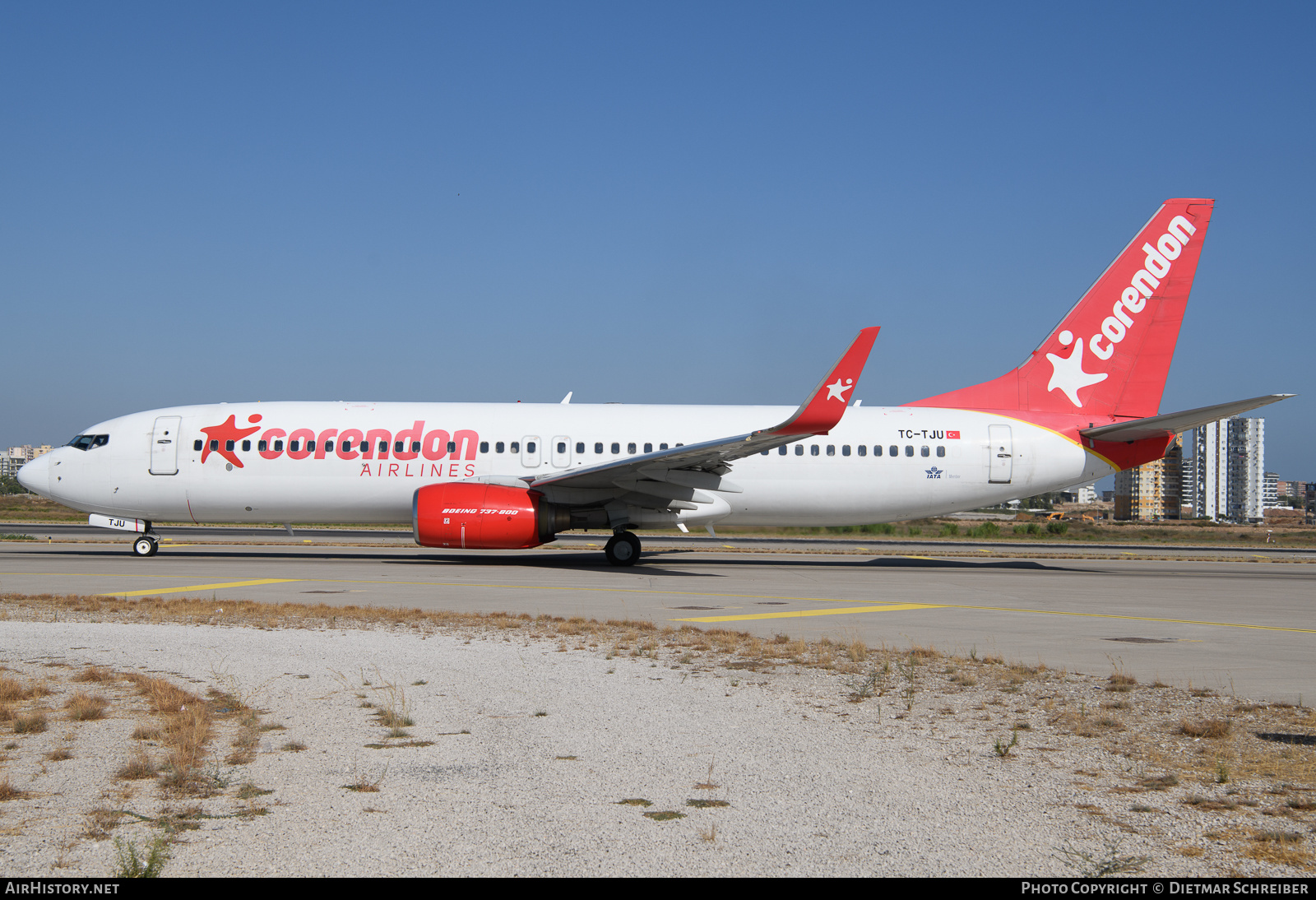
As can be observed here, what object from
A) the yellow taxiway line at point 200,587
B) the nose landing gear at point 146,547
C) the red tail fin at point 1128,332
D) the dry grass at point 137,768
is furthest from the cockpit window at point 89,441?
the red tail fin at point 1128,332

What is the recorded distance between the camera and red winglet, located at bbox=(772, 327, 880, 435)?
17547mm

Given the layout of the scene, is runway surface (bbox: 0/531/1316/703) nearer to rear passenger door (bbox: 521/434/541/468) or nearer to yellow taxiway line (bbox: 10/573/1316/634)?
yellow taxiway line (bbox: 10/573/1316/634)

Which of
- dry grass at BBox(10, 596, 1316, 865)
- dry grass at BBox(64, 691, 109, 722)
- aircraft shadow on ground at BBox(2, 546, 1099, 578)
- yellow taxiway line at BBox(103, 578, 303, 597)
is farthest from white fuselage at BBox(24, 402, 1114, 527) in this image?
dry grass at BBox(64, 691, 109, 722)

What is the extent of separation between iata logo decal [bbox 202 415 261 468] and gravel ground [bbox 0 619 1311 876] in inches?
536

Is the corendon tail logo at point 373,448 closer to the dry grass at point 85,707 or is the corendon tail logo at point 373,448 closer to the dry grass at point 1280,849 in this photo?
the dry grass at point 85,707

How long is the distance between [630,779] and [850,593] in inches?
468

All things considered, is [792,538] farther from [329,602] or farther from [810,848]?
[810,848]

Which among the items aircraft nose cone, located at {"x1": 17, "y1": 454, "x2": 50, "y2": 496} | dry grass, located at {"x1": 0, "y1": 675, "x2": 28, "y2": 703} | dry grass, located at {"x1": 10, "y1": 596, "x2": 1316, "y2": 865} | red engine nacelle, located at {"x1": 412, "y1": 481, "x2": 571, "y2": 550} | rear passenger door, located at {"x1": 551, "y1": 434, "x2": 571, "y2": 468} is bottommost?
dry grass, located at {"x1": 10, "y1": 596, "x2": 1316, "y2": 865}

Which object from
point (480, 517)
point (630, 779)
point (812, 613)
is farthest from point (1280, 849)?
point (480, 517)

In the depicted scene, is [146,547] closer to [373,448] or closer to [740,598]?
[373,448]

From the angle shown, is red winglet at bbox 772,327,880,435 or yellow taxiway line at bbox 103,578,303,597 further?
red winglet at bbox 772,327,880,435

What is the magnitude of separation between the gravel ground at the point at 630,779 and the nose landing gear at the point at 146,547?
15082mm

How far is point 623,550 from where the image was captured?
21.4 metres
